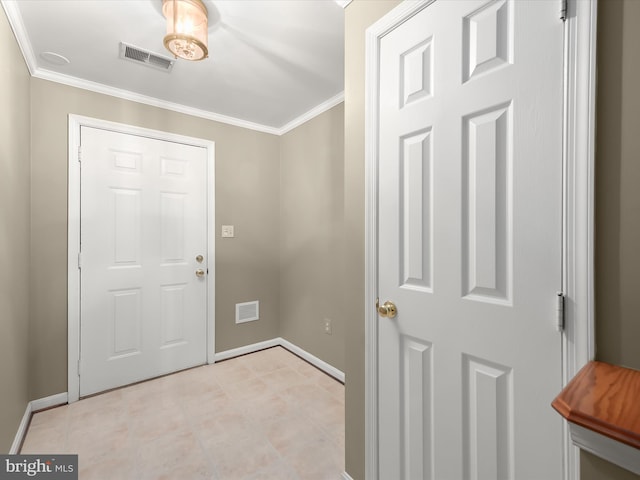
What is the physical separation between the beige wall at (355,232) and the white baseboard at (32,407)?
1923mm

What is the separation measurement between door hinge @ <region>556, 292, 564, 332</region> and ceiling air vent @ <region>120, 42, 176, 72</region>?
2503mm

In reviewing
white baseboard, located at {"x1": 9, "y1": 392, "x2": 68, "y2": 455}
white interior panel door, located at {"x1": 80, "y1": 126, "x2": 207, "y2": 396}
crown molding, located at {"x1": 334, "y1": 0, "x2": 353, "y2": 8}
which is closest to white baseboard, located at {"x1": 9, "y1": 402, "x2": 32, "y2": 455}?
white baseboard, located at {"x1": 9, "y1": 392, "x2": 68, "y2": 455}

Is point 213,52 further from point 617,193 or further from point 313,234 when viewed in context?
point 617,193

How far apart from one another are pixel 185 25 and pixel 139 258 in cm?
186

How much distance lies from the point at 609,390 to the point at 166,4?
222 cm

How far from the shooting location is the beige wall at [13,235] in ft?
5.17

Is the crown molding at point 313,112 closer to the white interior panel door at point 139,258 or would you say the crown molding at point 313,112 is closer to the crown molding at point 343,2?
the white interior panel door at point 139,258

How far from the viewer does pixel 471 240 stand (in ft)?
3.40

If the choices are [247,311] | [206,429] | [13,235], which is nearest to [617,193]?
A: [206,429]

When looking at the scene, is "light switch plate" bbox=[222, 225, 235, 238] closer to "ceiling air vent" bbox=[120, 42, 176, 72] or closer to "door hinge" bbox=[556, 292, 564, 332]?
"ceiling air vent" bbox=[120, 42, 176, 72]

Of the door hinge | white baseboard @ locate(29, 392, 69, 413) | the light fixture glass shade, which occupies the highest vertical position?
the light fixture glass shade

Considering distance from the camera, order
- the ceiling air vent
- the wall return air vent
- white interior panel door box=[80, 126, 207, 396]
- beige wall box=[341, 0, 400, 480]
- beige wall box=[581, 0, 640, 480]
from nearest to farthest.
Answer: beige wall box=[581, 0, 640, 480] → beige wall box=[341, 0, 400, 480] → the ceiling air vent → white interior panel door box=[80, 126, 207, 396] → the wall return air vent

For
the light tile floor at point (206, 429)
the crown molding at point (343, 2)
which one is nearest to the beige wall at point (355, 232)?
the crown molding at point (343, 2)

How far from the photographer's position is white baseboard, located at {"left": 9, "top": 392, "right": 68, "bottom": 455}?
1801 millimetres
